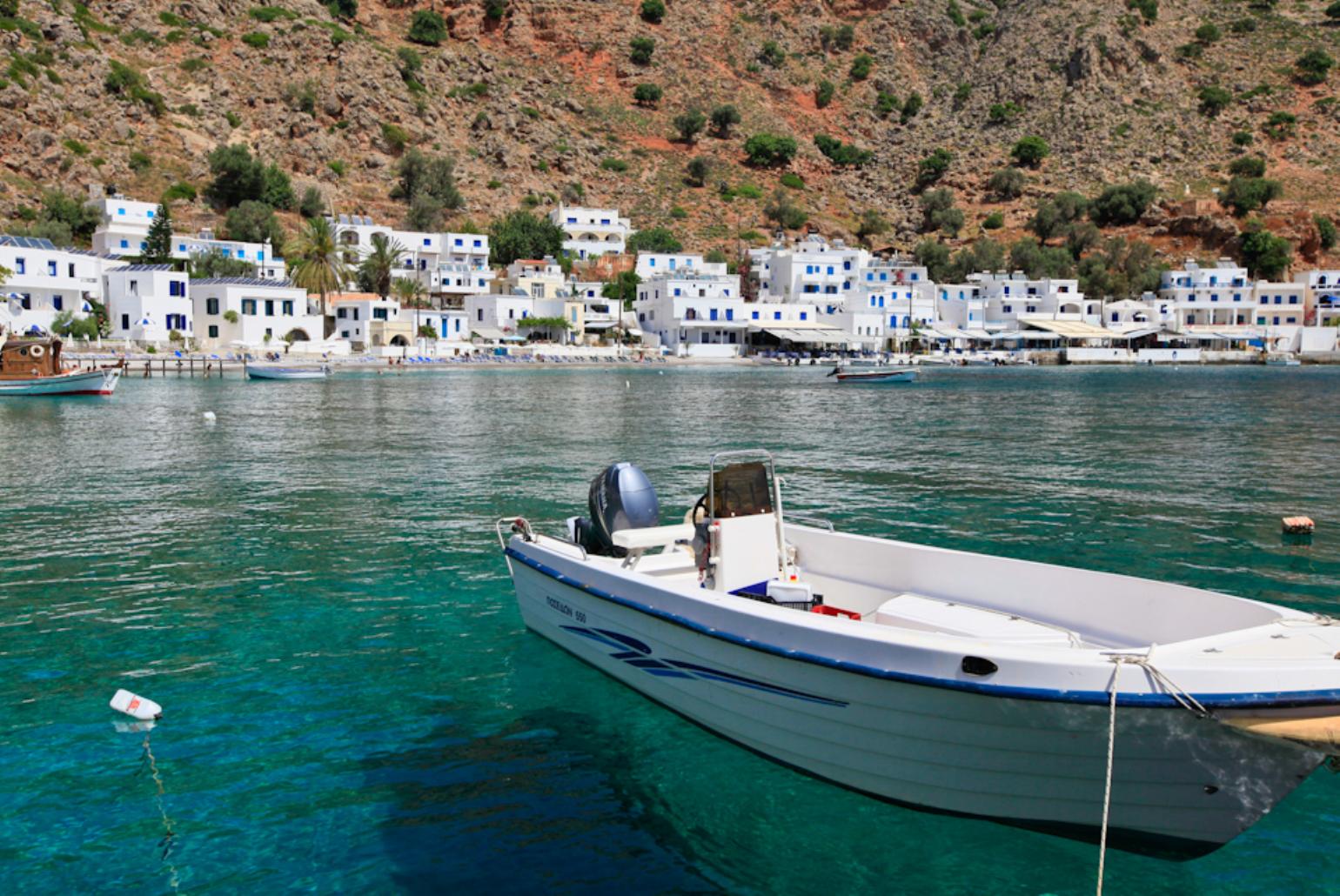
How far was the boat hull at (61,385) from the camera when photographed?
53.2 meters

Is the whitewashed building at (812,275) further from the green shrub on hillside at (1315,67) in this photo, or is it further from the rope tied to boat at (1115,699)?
the rope tied to boat at (1115,699)

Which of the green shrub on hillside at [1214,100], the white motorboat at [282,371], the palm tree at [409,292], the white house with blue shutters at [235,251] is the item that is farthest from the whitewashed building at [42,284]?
the green shrub on hillside at [1214,100]

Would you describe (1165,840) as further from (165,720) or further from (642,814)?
(165,720)

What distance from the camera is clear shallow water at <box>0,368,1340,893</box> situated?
7.62 meters

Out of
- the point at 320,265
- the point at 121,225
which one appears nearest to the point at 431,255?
the point at 320,265

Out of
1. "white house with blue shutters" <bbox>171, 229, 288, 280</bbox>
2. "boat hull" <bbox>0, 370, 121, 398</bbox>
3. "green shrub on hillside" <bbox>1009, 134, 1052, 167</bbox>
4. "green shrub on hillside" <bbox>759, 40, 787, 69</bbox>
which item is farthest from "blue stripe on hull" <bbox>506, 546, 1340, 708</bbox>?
"green shrub on hillside" <bbox>759, 40, 787, 69</bbox>

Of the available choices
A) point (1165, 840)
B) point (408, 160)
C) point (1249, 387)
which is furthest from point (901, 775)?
point (408, 160)

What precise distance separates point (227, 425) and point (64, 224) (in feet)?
218

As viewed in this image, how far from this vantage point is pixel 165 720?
33.0ft

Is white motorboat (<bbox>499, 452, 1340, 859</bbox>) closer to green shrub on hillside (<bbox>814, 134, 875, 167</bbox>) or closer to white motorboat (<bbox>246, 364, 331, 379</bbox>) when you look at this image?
white motorboat (<bbox>246, 364, 331, 379</bbox>)

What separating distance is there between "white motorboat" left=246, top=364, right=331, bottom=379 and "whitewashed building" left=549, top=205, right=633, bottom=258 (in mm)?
52462

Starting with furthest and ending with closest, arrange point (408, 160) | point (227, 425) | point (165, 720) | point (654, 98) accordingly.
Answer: point (654, 98) → point (408, 160) → point (227, 425) → point (165, 720)

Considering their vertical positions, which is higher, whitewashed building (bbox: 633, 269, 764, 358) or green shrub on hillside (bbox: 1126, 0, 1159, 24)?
green shrub on hillside (bbox: 1126, 0, 1159, 24)

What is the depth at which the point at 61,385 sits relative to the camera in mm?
53406
